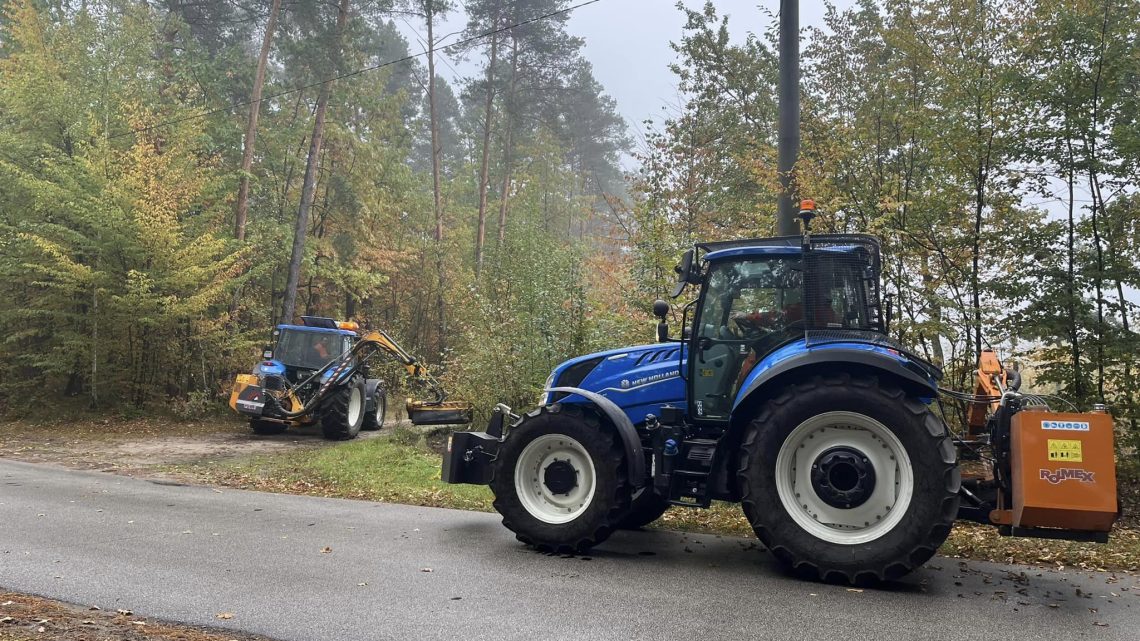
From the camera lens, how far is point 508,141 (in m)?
34.9

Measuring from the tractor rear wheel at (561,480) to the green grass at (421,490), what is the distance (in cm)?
161

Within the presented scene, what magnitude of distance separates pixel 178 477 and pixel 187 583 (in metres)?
6.21

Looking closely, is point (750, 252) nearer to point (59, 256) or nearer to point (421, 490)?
point (421, 490)

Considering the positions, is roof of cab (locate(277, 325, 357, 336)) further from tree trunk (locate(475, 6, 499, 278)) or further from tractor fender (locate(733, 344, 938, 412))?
tree trunk (locate(475, 6, 499, 278))

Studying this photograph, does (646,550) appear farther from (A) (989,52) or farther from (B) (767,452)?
(A) (989,52)

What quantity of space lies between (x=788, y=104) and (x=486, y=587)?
5.89 meters

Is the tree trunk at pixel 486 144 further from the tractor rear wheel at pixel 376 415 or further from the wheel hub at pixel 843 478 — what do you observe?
the wheel hub at pixel 843 478

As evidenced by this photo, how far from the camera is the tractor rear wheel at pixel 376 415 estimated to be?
57.4ft

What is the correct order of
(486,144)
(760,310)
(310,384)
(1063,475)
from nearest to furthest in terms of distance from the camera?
(1063,475) < (760,310) < (310,384) < (486,144)

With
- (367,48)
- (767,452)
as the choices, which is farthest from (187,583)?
(367,48)

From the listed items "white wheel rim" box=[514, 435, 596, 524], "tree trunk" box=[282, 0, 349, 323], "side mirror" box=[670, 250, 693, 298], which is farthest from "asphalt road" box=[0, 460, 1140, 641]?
"tree trunk" box=[282, 0, 349, 323]

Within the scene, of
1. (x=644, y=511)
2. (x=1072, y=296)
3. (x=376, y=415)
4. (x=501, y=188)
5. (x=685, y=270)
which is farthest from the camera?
(x=501, y=188)

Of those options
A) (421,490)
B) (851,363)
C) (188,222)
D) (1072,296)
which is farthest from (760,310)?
(188,222)

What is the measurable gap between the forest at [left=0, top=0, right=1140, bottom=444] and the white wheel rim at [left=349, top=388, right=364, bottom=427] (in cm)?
251
